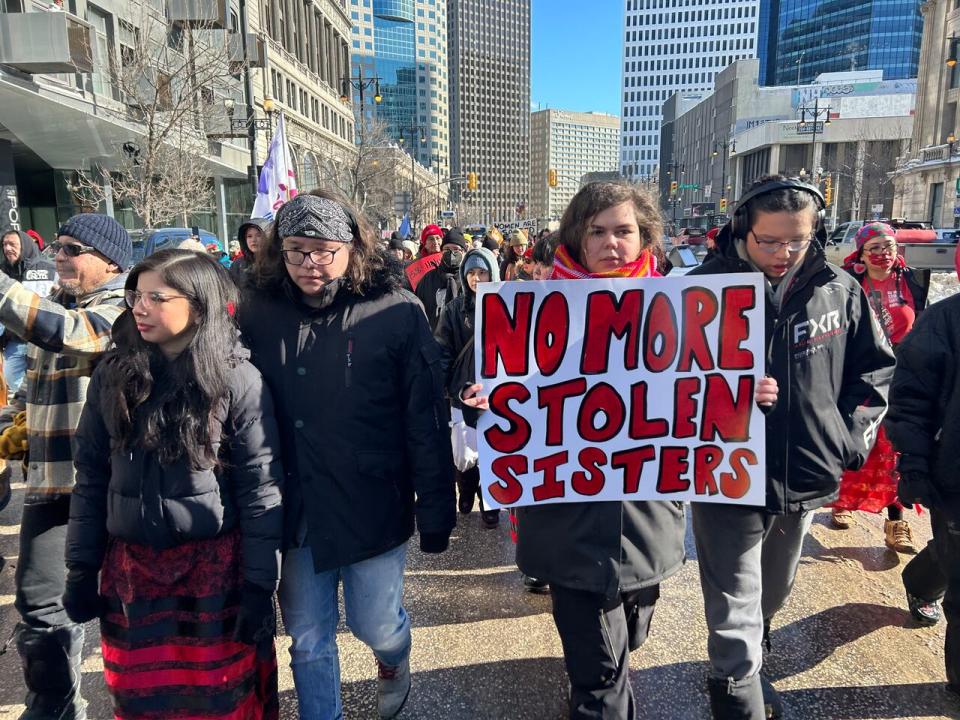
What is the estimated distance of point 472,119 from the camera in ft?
458

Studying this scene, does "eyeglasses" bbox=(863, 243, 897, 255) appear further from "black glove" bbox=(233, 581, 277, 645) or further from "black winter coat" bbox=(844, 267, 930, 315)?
"black glove" bbox=(233, 581, 277, 645)

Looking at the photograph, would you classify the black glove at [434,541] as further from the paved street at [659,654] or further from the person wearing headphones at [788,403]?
the person wearing headphones at [788,403]

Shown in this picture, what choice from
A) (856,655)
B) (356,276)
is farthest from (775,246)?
(856,655)

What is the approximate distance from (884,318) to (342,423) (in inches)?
149

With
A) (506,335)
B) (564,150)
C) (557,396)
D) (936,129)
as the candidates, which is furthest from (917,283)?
(564,150)

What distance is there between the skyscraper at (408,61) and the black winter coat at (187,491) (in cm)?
11408

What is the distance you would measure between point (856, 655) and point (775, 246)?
1.92m

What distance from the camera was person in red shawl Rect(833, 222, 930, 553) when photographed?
3.93m

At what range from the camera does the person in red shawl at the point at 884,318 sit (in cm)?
393

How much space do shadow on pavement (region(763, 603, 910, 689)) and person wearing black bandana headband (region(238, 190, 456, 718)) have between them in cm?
168

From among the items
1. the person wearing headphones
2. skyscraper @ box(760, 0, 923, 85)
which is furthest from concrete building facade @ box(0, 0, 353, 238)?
skyscraper @ box(760, 0, 923, 85)

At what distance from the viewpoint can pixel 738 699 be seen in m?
2.29

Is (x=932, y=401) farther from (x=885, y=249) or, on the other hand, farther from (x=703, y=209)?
(x=703, y=209)

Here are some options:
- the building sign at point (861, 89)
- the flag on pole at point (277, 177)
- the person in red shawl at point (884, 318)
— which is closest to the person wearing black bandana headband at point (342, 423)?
the person in red shawl at point (884, 318)
